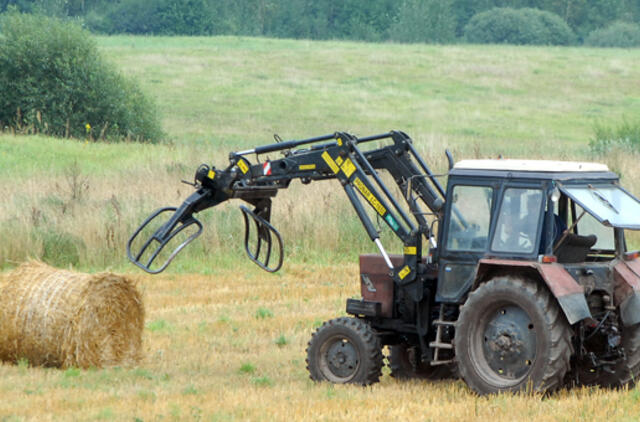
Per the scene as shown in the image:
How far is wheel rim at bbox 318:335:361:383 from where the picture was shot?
1043 centimetres

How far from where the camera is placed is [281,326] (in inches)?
538

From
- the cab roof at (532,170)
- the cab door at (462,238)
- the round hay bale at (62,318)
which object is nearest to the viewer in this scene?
the cab roof at (532,170)

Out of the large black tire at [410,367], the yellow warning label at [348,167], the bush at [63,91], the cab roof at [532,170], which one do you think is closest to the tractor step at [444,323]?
the large black tire at [410,367]

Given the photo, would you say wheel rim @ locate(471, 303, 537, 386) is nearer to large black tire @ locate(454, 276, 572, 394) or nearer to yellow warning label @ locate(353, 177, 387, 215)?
large black tire @ locate(454, 276, 572, 394)

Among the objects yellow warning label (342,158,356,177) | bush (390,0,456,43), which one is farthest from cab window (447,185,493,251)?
bush (390,0,456,43)

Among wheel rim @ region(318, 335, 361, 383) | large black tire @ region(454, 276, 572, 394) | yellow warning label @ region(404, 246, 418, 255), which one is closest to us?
large black tire @ region(454, 276, 572, 394)

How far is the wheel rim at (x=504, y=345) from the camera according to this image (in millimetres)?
9336

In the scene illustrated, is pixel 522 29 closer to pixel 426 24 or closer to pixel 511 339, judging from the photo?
pixel 426 24

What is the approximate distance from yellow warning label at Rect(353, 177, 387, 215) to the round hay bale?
116 inches

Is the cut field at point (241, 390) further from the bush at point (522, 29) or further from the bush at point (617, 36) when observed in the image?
the bush at point (617, 36)

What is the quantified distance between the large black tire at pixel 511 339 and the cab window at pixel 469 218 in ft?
1.82

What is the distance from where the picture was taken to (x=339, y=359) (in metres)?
10.5

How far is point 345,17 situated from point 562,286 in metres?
103

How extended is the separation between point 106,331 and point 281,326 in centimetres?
284
